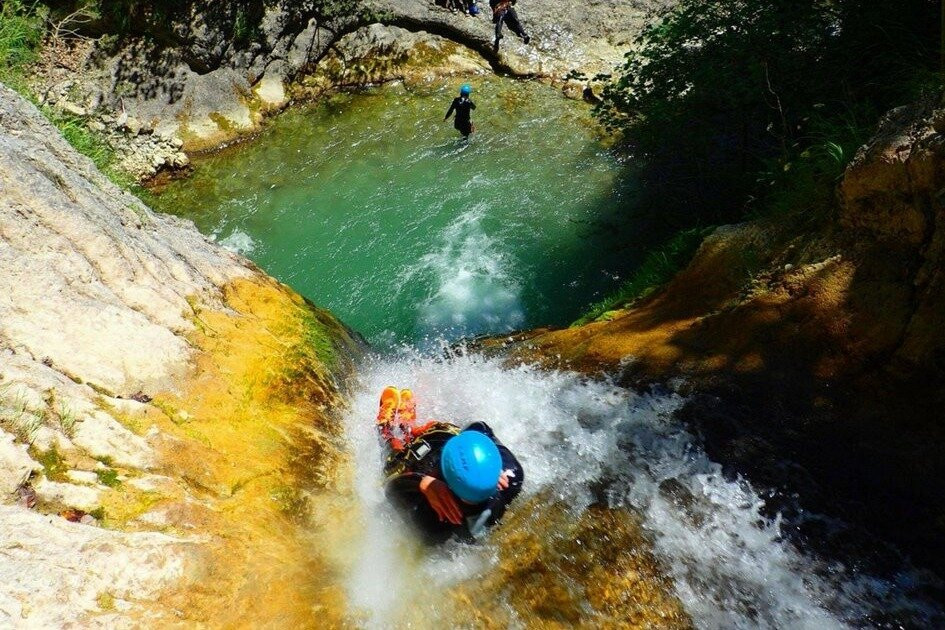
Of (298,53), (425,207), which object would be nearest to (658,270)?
(425,207)

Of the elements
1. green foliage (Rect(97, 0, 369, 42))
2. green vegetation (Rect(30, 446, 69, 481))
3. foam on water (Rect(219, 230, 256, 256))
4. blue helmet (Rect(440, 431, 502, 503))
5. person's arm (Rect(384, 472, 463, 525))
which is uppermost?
green foliage (Rect(97, 0, 369, 42))

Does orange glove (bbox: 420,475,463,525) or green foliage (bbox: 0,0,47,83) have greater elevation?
green foliage (bbox: 0,0,47,83)

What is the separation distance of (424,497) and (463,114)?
718cm

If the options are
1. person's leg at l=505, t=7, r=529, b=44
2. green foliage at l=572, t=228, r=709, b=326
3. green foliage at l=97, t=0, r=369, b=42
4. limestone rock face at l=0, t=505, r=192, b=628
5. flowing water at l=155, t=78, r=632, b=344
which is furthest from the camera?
person's leg at l=505, t=7, r=529, b=44

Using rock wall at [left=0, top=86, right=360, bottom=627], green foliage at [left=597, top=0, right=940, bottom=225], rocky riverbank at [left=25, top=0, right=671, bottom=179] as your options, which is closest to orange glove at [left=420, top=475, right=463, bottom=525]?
rock wall at [left=0, top=86, right=360, bottom=627]

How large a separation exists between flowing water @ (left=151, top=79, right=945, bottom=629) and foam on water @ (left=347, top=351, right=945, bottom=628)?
11 millimetres

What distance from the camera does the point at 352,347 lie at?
570 centimetres

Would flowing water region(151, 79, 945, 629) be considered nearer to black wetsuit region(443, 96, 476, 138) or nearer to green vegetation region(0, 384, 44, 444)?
black wetsuit region(443, 96, 476, 138)

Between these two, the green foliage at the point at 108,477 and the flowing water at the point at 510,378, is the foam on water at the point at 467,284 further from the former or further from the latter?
the green foliage at the point at 108,477

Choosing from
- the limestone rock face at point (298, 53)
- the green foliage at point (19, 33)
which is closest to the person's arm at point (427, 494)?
the green foliage at point (19, 33)

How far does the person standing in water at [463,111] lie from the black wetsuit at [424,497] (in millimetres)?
6612

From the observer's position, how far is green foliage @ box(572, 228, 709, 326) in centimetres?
568

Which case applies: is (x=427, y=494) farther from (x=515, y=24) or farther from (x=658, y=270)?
(x=515, y=24)

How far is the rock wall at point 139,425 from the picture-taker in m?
2.43
